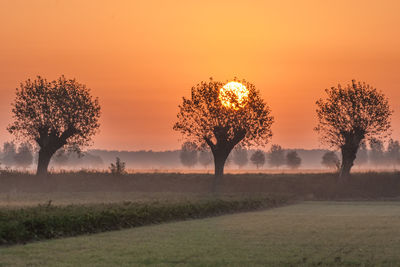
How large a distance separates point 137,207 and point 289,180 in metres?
58.5

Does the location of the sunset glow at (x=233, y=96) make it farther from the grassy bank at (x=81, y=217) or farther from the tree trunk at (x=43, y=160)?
the grassy bank at (x=81, y=217)

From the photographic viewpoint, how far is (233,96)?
97438 mm

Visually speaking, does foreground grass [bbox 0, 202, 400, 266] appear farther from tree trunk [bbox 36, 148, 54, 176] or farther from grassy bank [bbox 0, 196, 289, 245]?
tree trunk [bbox 36, 148, 54, 176]

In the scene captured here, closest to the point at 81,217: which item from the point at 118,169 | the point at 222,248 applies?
the point at 222,248

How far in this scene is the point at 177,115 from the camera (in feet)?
324

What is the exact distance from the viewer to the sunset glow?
97.0m

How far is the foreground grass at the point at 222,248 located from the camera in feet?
87.3

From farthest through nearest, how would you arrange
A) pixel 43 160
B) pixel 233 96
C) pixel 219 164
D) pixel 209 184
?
1. pixel 209 184
2. pixel 43 160
3. pixel 233 96
4. pixel 219 164

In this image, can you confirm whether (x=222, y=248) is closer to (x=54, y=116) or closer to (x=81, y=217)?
(x=81, y=217)

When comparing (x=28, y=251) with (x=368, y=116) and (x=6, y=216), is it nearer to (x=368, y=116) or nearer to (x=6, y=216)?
(x=6, y=216)

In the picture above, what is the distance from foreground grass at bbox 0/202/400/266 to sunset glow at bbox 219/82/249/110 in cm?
5421

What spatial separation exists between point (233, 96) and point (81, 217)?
59.7 metres

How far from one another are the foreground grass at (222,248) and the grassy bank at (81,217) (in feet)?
6.10

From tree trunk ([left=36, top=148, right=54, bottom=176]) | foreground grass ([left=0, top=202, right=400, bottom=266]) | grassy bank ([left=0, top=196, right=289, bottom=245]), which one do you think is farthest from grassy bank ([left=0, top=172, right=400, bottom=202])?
foreground grass ([left=0, top=202, right=400, bottom=266])
